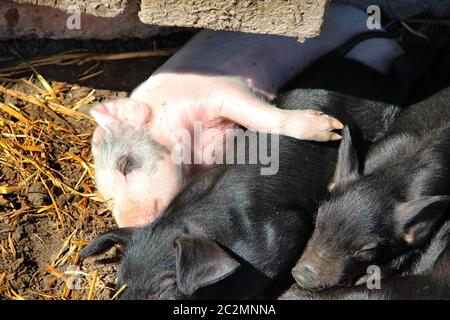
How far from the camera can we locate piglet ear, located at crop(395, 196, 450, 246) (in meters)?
3.62

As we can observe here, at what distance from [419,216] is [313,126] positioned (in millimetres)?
706

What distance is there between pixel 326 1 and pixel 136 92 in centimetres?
140

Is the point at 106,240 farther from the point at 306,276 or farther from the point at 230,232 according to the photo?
the point at 306,276

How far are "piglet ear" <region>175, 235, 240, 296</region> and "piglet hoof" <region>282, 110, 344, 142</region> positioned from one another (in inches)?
34.1

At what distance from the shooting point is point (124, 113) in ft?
13.9

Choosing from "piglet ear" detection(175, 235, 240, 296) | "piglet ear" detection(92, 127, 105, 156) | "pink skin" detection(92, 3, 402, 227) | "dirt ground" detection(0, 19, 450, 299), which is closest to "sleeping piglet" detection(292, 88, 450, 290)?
"pink skin" detection(92, 3, 402, 227)

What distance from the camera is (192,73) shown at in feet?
14.4

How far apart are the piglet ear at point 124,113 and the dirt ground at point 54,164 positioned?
0.41 meters

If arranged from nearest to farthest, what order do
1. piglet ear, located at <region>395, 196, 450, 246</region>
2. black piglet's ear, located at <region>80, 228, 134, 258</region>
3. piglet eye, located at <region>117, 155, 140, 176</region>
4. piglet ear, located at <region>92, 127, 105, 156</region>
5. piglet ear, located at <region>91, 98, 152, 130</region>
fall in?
piglet ear, located at <region>395, 196, 450, 246</region>, black piglet's ear, located at <region>80, 228, 134, 258</region>, piglet eye, located at <region>117, 155, 140, 176</region>, piglet ear, located at <region>91, 98, 152, 130</region>, piglet ear, located at <region>92, 127, 105, 156</region>

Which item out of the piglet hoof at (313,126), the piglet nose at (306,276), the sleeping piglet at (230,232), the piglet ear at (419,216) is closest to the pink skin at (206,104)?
the piglet hoof at (313,126)

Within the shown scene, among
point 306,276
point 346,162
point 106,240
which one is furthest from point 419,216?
point 106,240

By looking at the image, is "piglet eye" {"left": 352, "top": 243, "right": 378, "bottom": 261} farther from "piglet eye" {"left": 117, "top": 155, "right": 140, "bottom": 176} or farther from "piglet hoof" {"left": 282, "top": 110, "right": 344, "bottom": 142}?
"piglet eye" {"left": 117, "top": 155, "right": 140, "bottom": 176}

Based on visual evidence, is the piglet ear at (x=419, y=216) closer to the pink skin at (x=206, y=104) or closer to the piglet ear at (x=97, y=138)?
the pink skin at (x=206, y=104)

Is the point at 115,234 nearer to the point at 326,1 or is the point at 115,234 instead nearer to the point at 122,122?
the point at 122,122
